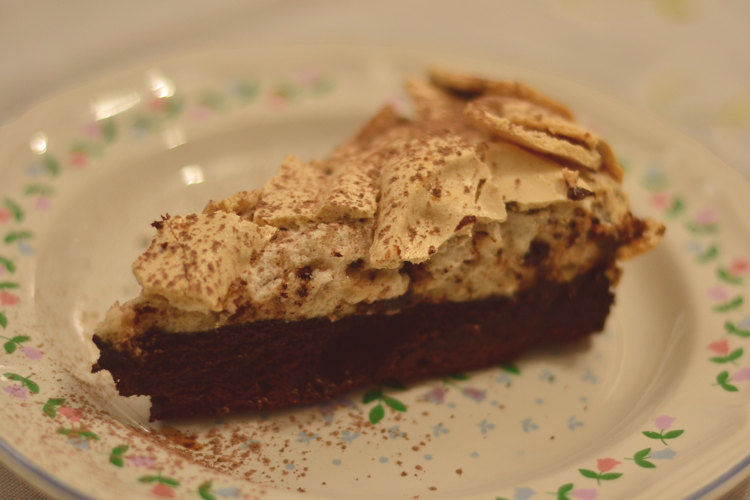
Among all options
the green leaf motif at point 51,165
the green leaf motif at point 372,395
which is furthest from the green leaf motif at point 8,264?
the green leaf motif at point 372,395

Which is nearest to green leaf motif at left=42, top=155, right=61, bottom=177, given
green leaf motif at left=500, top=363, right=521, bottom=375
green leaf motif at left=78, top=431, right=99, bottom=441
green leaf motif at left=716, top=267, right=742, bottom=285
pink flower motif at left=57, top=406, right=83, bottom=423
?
pink flower motif at left=57, top=406, right=83, bottom=423

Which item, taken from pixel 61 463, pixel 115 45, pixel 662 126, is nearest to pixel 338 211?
pixel 61 463

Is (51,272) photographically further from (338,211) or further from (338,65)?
(338,65)

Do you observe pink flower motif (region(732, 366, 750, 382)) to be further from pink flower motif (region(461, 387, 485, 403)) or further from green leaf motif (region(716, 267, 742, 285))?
pink flower motif (region(461, 387, 485, 403))

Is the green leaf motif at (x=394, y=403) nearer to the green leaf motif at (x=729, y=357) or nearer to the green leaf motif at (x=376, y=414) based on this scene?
the green leaf motif at (x=376, y=414)

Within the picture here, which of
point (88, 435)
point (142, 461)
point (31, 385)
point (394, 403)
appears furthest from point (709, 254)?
point (31, 385)

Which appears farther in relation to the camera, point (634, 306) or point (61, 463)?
point (634, 306)

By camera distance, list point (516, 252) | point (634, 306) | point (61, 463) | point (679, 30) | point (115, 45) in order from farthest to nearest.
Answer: point (679, 30), point (115, 45), point (634, 306), point (516, 252), point (61, 463)
